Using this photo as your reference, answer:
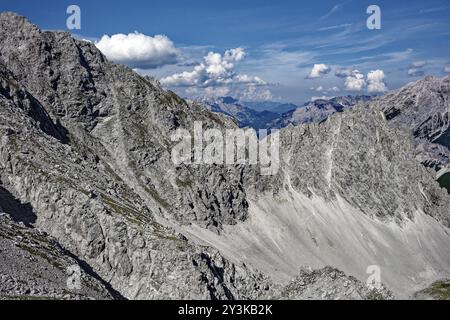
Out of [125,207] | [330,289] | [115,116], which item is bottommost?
[330,289]

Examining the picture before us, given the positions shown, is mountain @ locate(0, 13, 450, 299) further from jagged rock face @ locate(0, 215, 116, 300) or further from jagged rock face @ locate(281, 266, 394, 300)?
jagged rock face @ locate(0, 215, 116, 300)

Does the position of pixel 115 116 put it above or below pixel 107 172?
above

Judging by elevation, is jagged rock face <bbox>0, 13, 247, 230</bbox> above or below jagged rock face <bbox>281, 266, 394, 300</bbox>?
above

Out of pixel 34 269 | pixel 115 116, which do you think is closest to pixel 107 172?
pixel 115 116

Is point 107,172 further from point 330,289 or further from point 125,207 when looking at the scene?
point 330,289

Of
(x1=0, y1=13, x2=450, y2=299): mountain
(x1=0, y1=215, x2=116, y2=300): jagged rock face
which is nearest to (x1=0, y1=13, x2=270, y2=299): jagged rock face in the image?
(x1=0, y1=13, x2=450, y2=299): mountain

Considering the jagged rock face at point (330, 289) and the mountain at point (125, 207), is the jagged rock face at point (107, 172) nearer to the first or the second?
the mountain at point (125, 207)

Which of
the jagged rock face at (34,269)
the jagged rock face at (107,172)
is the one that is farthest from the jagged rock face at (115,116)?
the jagged rock face at (34,269)
